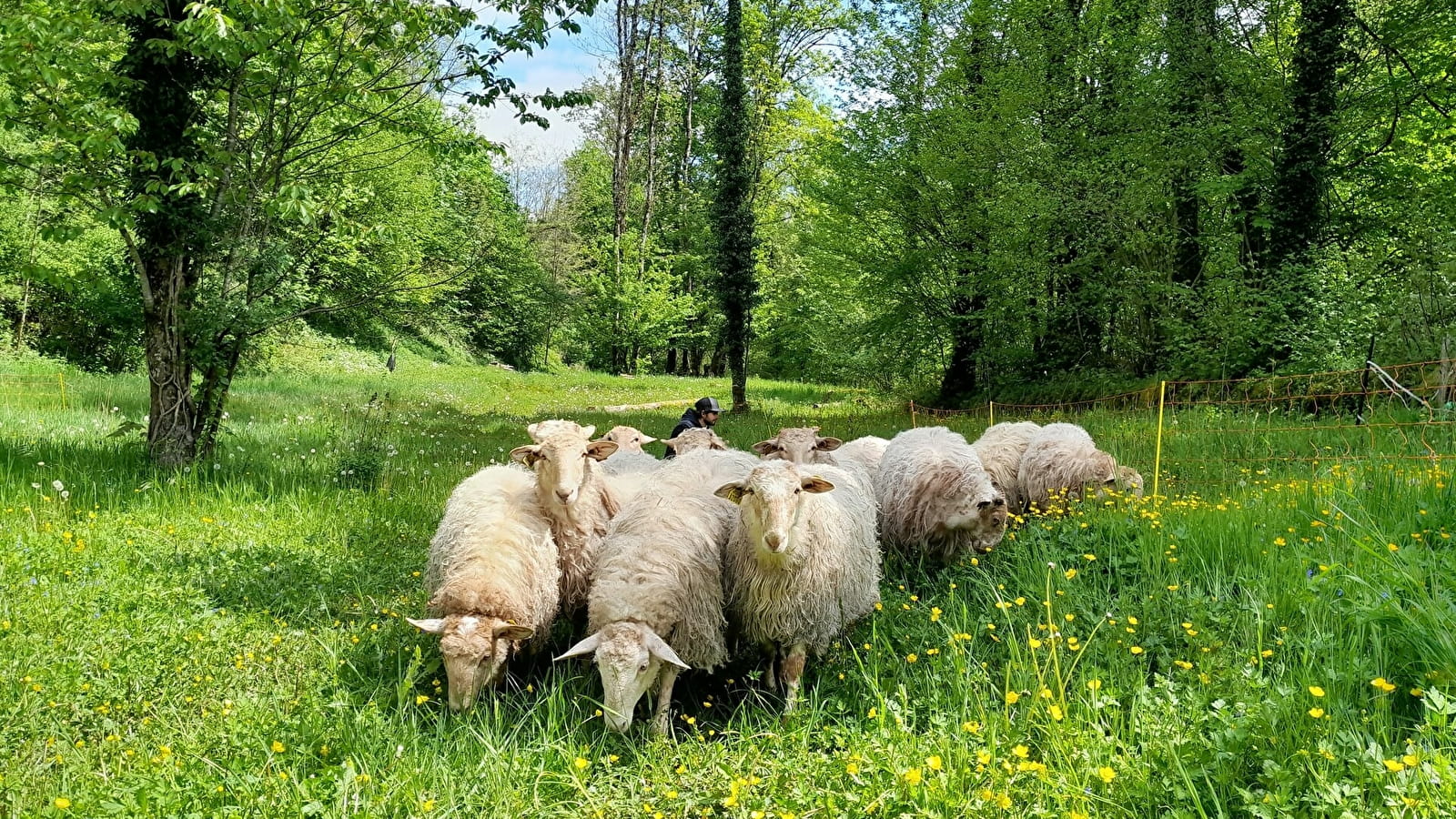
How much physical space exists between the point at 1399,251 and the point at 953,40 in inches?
380

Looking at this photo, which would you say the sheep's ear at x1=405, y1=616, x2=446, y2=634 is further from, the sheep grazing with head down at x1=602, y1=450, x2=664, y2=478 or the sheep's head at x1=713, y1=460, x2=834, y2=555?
the sheep grazing with head down at x1=602, y1=450, x2=664, y2=478

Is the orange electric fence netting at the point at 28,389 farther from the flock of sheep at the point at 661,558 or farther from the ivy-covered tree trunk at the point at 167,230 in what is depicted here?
the flock of sheep at the point at 661,558

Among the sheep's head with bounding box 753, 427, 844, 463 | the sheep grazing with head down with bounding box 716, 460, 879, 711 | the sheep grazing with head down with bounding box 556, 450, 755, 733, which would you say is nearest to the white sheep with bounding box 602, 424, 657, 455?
the sheep's head with bounding box 753, 427, 844, 463

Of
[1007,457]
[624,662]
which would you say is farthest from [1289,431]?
[624,662]

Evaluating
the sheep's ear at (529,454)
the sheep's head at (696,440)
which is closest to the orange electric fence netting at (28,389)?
the sheep's head at (696,440)

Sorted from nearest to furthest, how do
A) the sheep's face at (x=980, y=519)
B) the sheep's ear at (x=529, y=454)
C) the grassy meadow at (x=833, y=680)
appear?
the grassy meadow at (x=833, y=680) < the sheep's ear at (x=529, y=454) < the sheep's face at (x=980, y=519)

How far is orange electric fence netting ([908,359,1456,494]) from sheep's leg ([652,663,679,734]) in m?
4.31

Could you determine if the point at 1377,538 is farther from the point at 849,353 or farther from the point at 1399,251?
the point at 849,353

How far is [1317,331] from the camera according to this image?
10.7m

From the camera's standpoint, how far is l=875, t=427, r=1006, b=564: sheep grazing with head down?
5.64 metres

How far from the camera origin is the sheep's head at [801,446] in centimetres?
639

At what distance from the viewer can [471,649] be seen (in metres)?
3.81

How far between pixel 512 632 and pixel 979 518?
11.4ft

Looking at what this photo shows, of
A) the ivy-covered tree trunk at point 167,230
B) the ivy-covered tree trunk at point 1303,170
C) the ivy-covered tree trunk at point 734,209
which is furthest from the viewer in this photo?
the ivy-covered tree trunk at point 734,209
